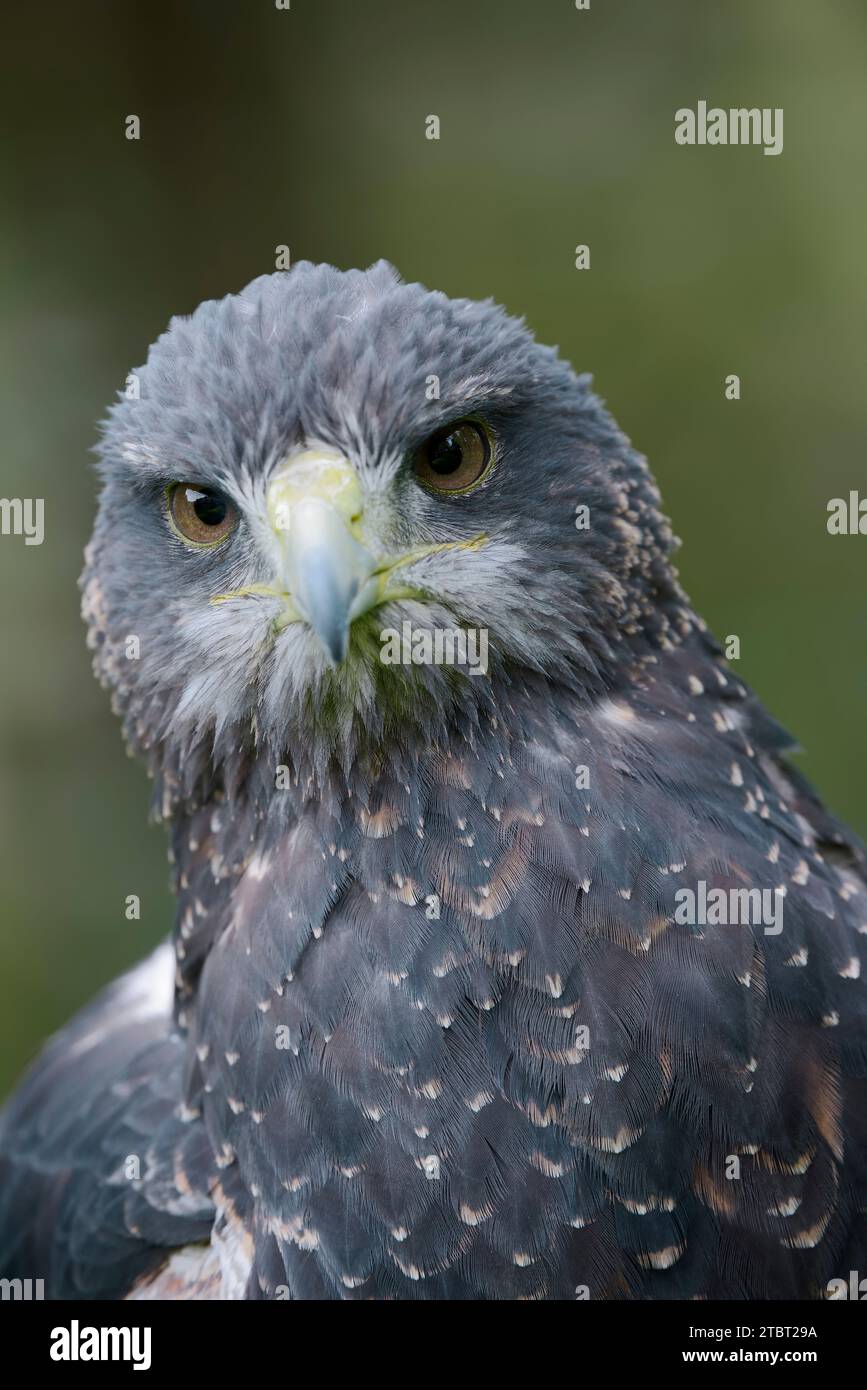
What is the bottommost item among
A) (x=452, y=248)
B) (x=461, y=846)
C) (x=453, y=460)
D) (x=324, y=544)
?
(x=461, y=846)

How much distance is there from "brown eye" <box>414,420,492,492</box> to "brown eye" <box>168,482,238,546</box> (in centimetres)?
33

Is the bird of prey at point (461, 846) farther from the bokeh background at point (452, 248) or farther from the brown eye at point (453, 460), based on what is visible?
the bokeh background at point (452, 248)

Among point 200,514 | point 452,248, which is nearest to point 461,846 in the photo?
point 200,514

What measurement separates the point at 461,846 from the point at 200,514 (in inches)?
28.0

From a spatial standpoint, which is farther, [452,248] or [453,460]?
[452,248]

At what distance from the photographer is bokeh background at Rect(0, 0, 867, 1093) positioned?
4559 mm

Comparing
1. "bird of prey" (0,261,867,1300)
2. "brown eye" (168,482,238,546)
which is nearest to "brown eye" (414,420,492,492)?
"bird of prey" (0,261,867,1300)

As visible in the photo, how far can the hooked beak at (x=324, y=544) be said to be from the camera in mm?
1933

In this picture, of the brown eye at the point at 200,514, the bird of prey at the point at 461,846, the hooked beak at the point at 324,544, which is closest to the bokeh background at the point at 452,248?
the brown eye at the point at 200,514

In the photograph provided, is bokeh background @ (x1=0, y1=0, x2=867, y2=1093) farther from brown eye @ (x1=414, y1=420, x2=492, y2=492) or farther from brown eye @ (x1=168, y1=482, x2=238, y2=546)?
brown eye @ (x1=414, y1=420, x2=492, y2=492)

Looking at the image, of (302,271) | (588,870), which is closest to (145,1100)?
(588,870)

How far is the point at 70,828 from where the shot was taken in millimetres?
5418

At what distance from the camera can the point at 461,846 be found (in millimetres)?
2139

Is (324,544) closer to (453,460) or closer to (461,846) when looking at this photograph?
(453,460)
